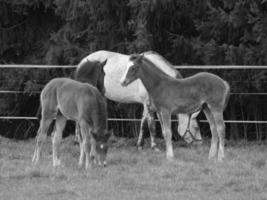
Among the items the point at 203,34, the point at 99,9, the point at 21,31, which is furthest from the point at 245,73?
the point at 21,31

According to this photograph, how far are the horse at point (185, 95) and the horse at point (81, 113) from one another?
131 cm

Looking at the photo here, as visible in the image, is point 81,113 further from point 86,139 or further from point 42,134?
point 42,134

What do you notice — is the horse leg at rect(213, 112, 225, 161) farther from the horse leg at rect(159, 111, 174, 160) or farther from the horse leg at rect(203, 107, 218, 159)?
the horse leg at rect(159, 111, 174, 160)

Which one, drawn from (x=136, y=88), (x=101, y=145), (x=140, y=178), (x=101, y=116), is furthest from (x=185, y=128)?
(x=140, y=178)

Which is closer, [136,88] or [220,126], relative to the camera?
[220,126]

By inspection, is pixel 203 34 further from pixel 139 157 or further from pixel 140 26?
pixel 139 157

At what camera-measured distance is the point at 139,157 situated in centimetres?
1180

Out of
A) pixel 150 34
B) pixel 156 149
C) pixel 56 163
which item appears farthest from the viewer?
pixel 150 34

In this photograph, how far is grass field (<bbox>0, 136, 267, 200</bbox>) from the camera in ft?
27.1

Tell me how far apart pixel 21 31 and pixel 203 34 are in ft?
17.0

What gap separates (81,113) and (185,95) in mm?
1908

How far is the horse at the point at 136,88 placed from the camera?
14016 mm

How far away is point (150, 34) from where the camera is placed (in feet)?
52.5

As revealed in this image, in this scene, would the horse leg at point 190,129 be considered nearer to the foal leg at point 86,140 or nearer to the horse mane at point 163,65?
the horse mane at point 163,65
